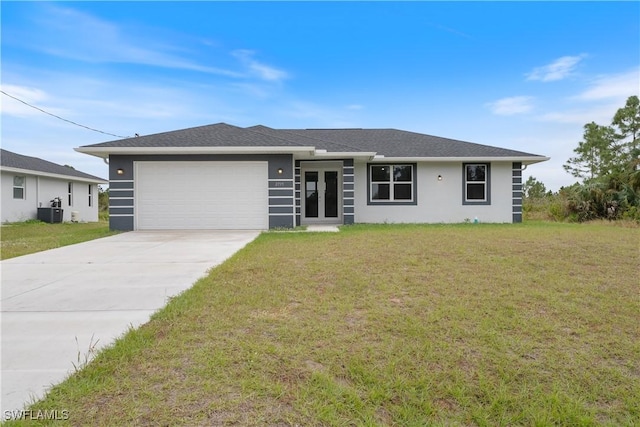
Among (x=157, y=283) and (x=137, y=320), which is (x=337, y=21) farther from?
(x=137, y=320)

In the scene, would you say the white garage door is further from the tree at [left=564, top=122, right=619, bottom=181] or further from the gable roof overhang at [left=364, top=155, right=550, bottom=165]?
the tree at [left=564, top=122, right=619, bottom=181]

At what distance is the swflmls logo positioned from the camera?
1.98 metres

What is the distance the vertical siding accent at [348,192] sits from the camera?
45.5 feet

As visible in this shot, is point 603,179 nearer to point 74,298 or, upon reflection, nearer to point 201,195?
point 201,195

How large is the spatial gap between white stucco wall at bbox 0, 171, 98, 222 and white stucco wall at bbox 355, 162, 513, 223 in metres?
16.7

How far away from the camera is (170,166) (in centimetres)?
1220

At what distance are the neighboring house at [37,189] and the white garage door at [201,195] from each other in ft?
30.7

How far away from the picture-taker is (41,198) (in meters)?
19.3

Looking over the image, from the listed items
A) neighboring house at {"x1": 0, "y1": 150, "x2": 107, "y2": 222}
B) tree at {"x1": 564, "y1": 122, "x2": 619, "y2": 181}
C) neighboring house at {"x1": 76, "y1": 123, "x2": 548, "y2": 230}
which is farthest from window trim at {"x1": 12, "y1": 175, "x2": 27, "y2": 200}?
tree at {"x1": 564, "y1": 122, "x2": 619, "y2": 181}

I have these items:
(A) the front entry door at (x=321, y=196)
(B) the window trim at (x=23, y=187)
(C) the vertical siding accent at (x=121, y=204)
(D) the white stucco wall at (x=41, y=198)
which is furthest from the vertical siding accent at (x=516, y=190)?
(B) the window trim at (x=23, y=187)

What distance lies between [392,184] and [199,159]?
25.1 ft

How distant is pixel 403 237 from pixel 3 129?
22.4 meters

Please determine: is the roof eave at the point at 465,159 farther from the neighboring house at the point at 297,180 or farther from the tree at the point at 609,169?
the tree at the point at 609,169

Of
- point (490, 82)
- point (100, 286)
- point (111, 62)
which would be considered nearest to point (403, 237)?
point (100, 286)
